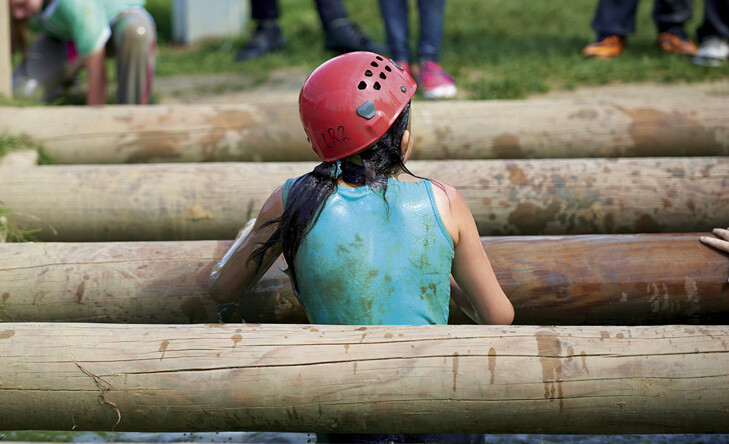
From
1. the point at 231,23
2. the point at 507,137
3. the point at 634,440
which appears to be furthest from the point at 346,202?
the point at 231,23

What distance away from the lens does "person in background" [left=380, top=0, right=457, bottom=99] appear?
602 cm

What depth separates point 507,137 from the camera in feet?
14.0

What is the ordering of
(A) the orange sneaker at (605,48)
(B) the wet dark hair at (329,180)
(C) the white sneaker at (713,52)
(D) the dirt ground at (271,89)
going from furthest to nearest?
(A) the orange sneaker at (605,48), (C) the white sneaker at (713,52), (D) the dirt ground at (271,89), (B) the wet dark hair at (329,180)

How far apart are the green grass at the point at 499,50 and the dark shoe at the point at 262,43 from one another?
130 mm

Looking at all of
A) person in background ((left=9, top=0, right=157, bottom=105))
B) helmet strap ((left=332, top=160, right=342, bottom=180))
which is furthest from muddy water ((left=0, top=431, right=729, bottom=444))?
person in background ((left=9, top=0, right=157, bottom=105))

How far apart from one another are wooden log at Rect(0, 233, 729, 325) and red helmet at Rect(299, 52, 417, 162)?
74 cm

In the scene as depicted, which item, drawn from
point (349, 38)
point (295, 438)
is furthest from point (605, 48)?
point (295, 438)

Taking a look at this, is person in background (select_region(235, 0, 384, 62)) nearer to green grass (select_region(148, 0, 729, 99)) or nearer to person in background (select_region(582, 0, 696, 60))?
→ green grass (select_region(148, 0, 729, 99))

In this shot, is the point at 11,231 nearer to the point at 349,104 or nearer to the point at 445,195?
the point at 349,104

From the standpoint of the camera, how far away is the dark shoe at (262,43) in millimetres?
7770

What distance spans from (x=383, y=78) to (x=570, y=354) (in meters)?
0.91

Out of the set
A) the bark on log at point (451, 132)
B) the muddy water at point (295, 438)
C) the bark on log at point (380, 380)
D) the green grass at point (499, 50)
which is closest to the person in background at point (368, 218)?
the bark on log at point (380, 380)

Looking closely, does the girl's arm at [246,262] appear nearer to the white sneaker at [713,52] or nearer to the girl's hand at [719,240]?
the girl's hand at [719,240]

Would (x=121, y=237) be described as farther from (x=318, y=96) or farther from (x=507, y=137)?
(x=507, y=137)
